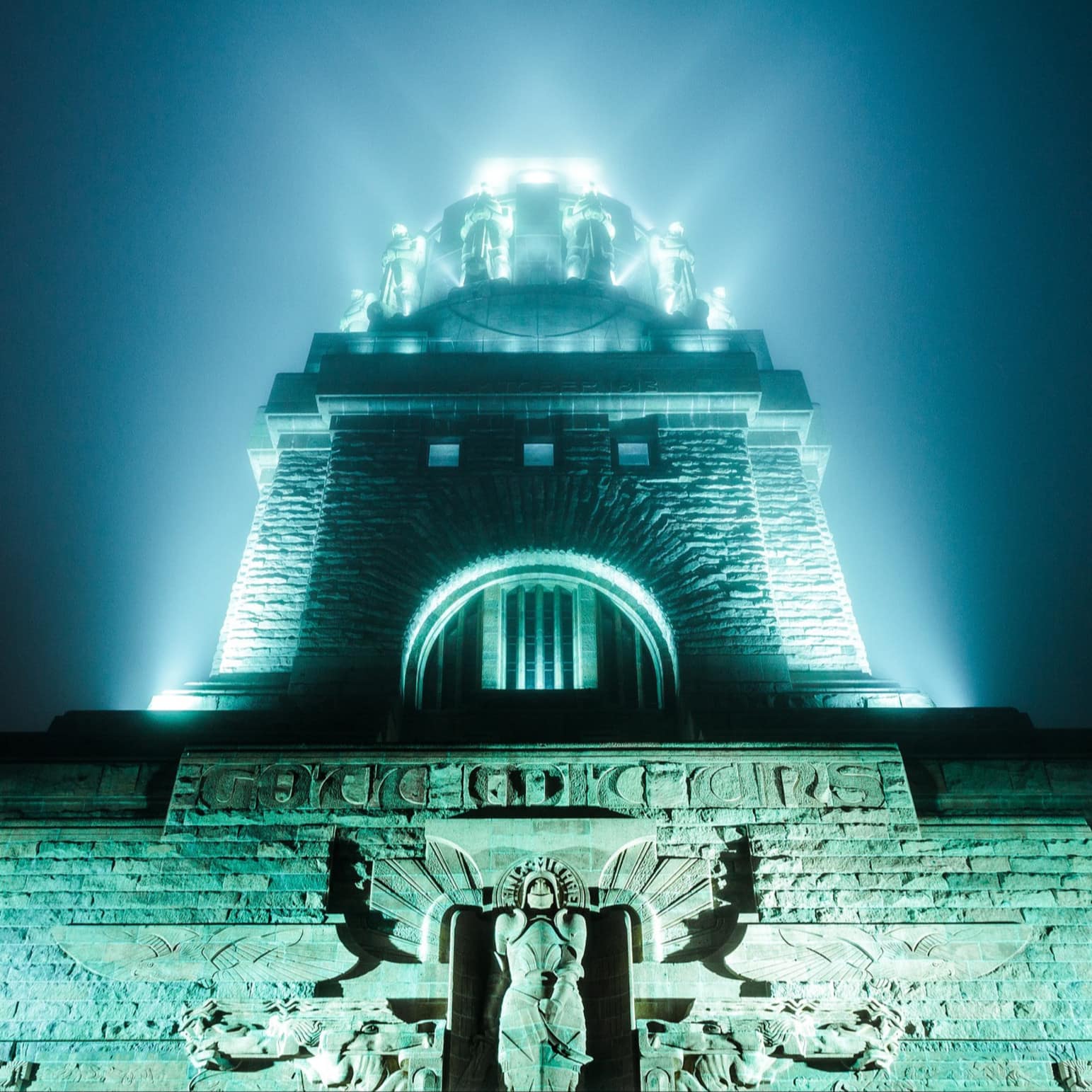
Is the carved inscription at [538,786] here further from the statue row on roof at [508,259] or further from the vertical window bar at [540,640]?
the statue row on roof at [508,259]

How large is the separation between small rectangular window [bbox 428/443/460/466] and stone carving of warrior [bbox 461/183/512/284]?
559 centimetres

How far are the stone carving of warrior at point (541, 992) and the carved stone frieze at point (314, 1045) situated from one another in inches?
31.3

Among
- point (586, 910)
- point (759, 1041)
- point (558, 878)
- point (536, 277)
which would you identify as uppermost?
point (536, 277)

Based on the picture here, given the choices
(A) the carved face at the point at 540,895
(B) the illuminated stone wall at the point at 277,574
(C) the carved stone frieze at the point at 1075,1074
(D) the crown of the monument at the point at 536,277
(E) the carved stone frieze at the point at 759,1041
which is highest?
(D) the crown of the monument at the point at 536,277

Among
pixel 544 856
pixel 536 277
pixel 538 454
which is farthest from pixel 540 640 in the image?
pixel 536 277

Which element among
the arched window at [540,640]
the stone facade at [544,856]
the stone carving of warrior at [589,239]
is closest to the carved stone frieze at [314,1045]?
the stone facade at [544,856]

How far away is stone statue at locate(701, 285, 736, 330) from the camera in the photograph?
25.0 metres

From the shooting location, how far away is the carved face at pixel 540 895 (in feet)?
35.4

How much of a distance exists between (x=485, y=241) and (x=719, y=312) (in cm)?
628

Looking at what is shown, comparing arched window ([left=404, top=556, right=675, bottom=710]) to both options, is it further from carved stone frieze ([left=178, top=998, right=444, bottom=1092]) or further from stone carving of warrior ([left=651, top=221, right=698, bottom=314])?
stone carving of warrior ([left=651, top=221, right=698, bottom=314])

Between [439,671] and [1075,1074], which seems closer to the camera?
[1075,1074]

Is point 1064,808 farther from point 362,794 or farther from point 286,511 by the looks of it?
point 286,511

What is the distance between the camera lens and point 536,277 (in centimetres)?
2381

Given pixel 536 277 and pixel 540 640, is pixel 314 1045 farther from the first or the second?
pixel 536 277
